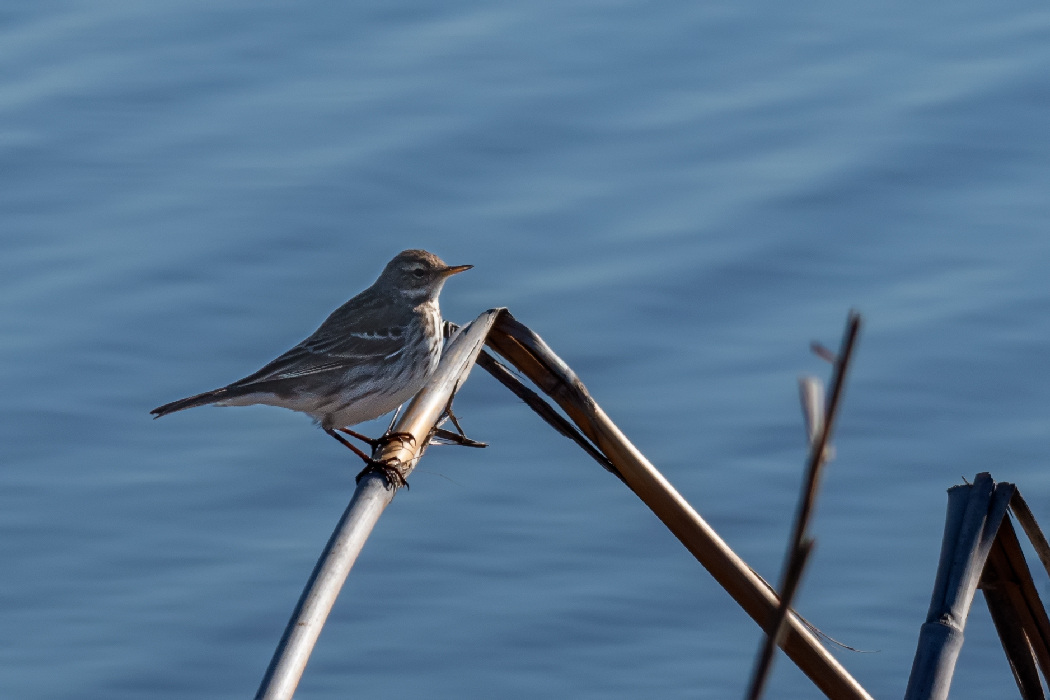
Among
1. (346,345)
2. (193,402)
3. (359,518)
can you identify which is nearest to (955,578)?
(359,518)

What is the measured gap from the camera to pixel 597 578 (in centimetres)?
811

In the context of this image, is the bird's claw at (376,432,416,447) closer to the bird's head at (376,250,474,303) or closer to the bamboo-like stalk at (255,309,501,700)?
the bamboo-like stalk at (255,309,501,700)

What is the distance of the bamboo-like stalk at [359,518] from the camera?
2.89m

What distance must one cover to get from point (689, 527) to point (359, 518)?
3.48 feet

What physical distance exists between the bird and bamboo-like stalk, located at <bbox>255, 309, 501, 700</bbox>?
45.1 inches

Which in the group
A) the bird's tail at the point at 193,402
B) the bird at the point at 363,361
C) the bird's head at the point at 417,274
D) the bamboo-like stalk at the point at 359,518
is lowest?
the bamboo-like stalk at the point at 359,518

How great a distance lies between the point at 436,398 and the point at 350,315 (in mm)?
2249

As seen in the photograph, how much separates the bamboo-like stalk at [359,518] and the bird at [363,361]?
1.15 meters

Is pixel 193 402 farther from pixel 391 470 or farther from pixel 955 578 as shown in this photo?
pixel 955 578

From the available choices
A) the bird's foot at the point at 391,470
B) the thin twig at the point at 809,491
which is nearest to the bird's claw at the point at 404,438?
the bird's foot at the point at 391,470

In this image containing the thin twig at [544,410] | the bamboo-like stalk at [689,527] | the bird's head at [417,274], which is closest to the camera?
the bamboo-like stalk at [689,527]

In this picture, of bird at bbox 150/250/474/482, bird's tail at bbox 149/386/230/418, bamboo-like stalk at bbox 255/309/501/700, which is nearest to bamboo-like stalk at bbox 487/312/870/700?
bamboo-like stalk at bbox 255/309/501/700

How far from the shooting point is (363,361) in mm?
6535

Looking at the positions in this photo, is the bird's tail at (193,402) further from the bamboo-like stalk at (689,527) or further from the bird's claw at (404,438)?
the bamboo-like stalk at (689,527)
